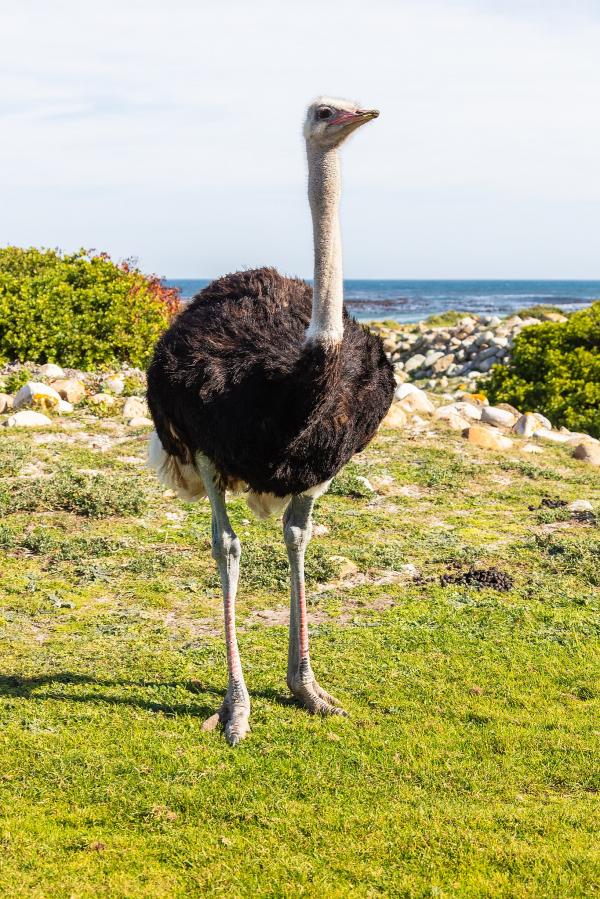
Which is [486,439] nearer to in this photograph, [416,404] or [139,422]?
[416,404]

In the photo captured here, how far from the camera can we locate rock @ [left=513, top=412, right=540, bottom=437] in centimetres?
1167

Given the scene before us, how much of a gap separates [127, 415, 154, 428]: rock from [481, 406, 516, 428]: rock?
4.13 metres

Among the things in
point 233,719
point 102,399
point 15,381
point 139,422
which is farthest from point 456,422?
point 233,719

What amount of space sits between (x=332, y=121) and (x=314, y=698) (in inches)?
110

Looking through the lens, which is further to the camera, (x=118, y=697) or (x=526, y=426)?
(x=526, y=426)

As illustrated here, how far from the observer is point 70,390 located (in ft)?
39.3

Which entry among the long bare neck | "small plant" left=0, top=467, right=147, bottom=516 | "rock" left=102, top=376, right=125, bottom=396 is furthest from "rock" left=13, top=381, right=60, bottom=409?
the long bare neck

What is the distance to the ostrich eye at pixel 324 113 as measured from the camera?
13.9 feet

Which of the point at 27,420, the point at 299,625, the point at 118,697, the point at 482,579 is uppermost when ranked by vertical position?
the point at 27,420

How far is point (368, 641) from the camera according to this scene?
19.6 ft

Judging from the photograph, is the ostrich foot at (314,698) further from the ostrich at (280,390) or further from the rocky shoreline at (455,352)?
the rocky shoreline at (455,352)

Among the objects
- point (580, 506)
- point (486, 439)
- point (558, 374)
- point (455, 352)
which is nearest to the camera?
point (580, 506)

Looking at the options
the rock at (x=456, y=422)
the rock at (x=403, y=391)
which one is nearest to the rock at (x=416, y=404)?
the rock at (x=403, y=391)

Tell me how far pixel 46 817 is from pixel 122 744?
0.68 metres
